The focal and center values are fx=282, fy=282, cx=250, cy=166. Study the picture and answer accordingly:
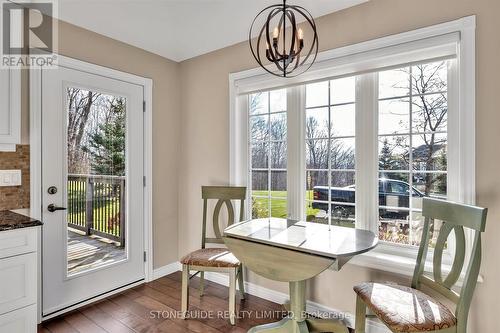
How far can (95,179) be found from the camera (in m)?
2.58

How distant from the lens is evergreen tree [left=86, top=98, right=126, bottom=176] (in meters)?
2.58

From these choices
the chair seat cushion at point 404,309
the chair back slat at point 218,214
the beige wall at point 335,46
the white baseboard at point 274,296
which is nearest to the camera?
the chair seat cushion at point 404,309

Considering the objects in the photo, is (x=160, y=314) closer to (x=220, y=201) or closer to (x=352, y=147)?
(x=220, y=201)

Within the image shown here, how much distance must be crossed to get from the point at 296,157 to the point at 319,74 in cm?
71

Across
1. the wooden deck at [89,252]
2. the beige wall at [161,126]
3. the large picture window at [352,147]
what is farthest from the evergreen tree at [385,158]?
the wooden deck at [89,252]

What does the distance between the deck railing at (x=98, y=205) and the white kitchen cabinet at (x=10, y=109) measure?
56cm

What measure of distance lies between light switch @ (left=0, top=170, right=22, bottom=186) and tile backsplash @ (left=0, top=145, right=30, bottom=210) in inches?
0.9

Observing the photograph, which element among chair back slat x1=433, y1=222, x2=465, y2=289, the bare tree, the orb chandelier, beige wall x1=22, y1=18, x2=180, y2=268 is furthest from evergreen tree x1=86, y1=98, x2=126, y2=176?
chair back slat x1=433, y1=222, x2=465, y2=289

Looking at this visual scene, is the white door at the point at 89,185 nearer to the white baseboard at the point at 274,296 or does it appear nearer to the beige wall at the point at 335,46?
the white baseboard at the point at 274,296

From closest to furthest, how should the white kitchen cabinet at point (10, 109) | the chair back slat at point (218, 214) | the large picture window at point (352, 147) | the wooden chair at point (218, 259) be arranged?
the white kitchen cabinet at point (10, 109) → the large picture window at point (352, 147) → the wooden chair at point (218, 259) → the chair back slat at point (218, 214)

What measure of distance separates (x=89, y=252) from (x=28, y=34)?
183 cm

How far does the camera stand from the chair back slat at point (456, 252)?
53.1 inches

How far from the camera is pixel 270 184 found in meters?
2.67

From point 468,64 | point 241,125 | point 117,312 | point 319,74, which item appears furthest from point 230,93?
point 117,312
